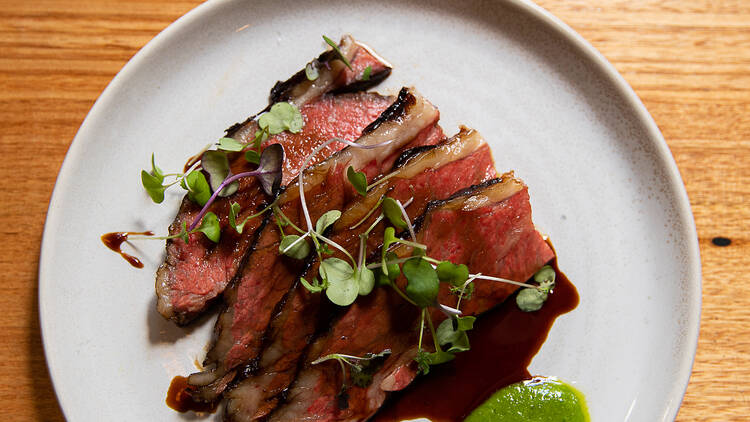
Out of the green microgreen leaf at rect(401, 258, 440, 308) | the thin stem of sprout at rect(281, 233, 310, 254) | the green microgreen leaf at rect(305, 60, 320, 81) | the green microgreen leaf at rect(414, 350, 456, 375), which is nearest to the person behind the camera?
the green microgreen leaf at rect(401, 258, 440, 308)

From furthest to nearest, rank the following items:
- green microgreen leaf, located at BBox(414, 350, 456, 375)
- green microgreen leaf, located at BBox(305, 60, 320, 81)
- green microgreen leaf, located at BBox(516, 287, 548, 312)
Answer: green microgreen leaf, located at BBox(305, 60, 320, 81)
green microgreen leaf, located at BBox(516, 287, 548, 312)
green microgreen leaf, located at BBox(414, 350, 456, 375)

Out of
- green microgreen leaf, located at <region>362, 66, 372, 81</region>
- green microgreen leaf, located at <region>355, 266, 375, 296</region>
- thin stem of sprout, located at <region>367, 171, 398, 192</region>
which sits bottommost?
green microgreen leaf, located at <region>355, 266, 375, 296</region>

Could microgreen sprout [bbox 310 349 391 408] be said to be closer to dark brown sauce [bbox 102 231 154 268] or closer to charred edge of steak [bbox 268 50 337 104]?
dark brown sauce [bbox 102 231 154 268]

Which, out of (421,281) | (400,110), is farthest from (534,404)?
(400,110)

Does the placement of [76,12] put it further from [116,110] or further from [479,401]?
[479,401]

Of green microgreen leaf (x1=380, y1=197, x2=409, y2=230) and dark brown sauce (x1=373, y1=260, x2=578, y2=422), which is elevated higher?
green microgreen leaf (x1=380, y1=197, x2=409, y2=230)

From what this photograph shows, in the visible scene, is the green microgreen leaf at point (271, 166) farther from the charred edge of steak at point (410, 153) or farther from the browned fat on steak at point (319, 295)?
the charred edge of steak at point (410, 153)

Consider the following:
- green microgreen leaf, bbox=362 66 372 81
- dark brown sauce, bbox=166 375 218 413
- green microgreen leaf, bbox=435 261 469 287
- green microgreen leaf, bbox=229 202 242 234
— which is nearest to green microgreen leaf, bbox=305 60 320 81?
green microgreen leaf, bbox=362 66 372 81
